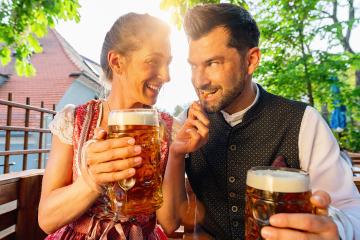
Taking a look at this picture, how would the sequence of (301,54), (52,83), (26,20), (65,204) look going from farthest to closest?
(52,83) → (301,54) → (26,20) → (65,204)

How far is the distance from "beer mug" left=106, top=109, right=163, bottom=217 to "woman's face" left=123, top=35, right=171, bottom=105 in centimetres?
57

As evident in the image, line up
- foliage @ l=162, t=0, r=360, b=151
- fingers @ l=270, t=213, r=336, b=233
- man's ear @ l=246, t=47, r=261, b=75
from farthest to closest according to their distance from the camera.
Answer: foliage @ l=162, t=0, r=360, b=151 → man's ear @ l=246, t=47, r=261, b=75 → fingers @ l=270, t=213, r=336, b=233

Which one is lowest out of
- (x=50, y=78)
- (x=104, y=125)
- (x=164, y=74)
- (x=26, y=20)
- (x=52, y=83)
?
(x=104, y=125)

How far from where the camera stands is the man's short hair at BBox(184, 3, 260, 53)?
5.27 feet

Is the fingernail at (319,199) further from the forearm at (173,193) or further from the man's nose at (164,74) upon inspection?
the man's nose at (164,74)

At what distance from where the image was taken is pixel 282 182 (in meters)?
0.69

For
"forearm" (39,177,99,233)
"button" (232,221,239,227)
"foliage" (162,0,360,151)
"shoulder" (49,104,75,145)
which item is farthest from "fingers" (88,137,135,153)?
"foliage" (162,0,360,151)

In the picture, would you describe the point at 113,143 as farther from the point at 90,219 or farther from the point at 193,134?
the point at 90,219

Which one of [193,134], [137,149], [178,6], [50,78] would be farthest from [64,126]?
[50,78]

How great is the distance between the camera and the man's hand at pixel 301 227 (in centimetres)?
62

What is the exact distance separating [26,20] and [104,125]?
3.91 m

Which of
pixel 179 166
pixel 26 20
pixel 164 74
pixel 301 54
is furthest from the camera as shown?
pixel 301 54

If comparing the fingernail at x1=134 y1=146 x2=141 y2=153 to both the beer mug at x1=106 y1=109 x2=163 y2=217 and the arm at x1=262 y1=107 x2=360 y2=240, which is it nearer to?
the beer mug at x1=106 y1=109 x2=163 y2=217

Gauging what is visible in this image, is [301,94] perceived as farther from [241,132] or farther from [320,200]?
[320,200]
